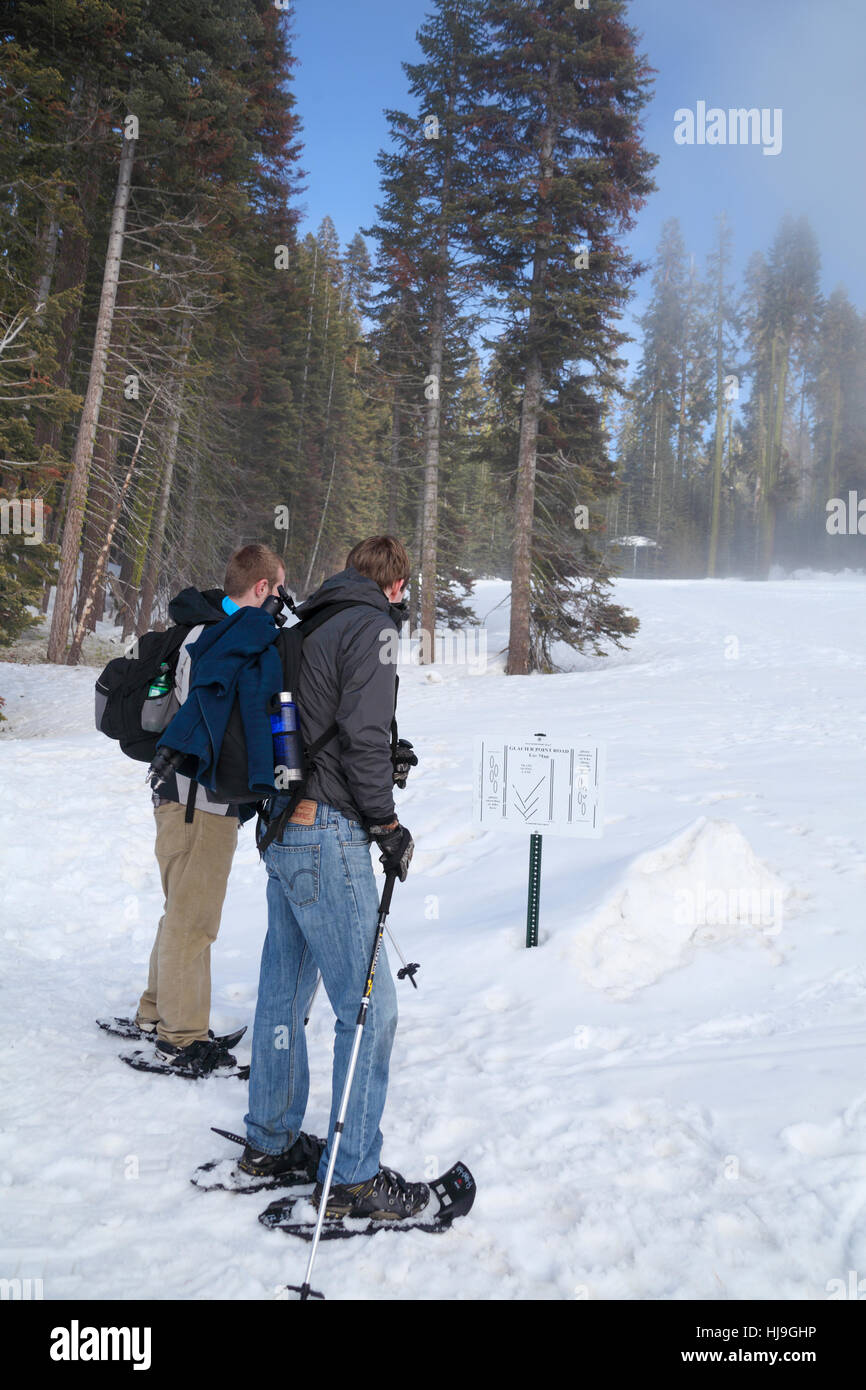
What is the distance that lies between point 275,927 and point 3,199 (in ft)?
50.4

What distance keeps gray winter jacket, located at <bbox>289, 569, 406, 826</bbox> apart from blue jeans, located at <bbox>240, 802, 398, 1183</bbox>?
0.39 ft

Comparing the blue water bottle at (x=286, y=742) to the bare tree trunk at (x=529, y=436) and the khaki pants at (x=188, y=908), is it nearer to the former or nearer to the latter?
the khaki pants at (x=188, y=908)

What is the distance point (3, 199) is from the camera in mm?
13758

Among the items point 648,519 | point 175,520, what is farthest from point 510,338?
point 648,519

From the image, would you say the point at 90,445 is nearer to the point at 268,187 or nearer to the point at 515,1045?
the point at 268,187

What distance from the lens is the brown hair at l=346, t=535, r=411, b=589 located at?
10.2ft

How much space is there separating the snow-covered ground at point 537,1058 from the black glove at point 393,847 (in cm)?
124

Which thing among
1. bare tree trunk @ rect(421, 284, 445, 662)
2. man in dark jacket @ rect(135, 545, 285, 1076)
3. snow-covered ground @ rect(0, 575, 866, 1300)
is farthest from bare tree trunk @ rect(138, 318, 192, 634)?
man in dark jacket @ rect(135, 545, 285, 1076)

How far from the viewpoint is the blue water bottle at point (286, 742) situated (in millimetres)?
2887

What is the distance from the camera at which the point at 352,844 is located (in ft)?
9.66

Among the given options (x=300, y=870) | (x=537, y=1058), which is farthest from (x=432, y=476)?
(x=300, y=870)

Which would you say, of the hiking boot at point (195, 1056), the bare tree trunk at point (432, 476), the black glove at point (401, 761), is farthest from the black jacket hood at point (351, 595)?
the bare tree trunk at point (432, 476)

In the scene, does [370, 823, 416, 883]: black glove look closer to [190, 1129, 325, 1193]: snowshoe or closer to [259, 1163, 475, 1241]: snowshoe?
[259, 1163, 475, 1241]: snowshoe

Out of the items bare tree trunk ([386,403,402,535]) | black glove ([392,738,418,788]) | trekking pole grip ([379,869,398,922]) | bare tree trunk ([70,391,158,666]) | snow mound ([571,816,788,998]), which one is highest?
bare tree trunk ([386,403,402,535])
